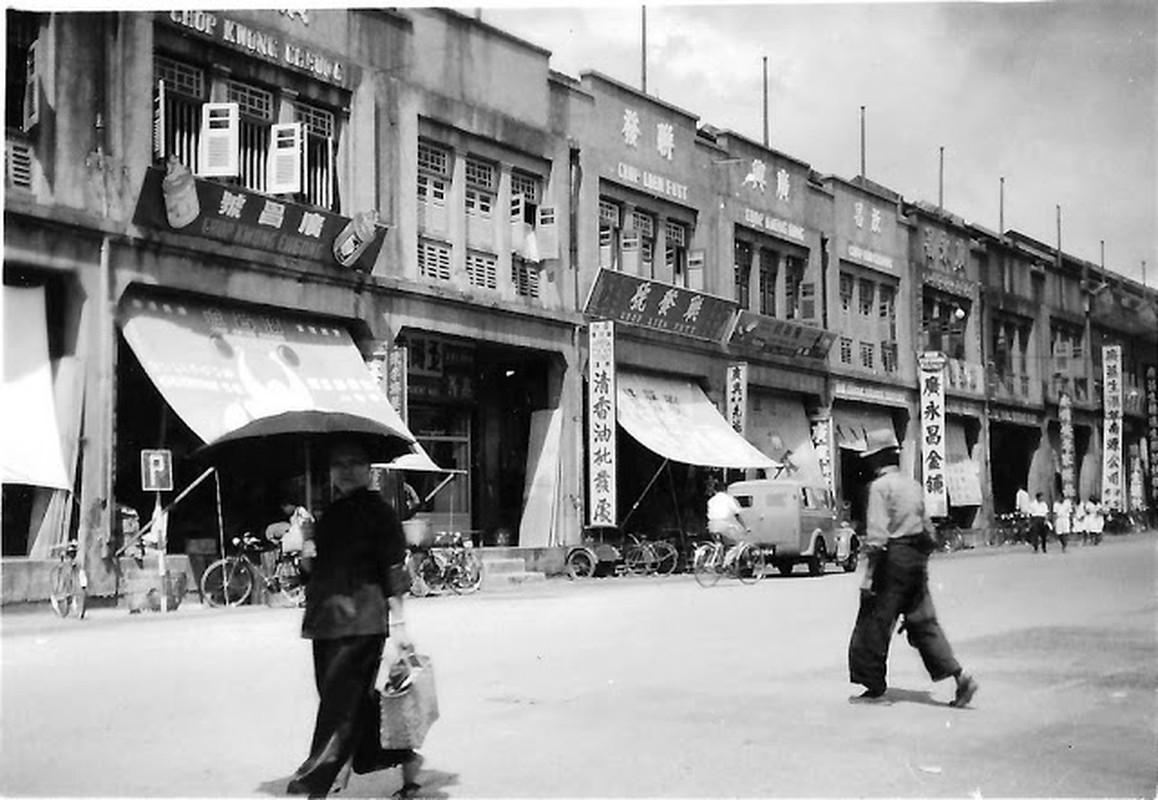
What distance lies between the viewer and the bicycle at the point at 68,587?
1502 cm

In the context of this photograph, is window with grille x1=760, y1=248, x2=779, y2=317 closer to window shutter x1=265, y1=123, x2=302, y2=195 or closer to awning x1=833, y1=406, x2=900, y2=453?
awning x1=833, y1=406, x2=900, y2=453

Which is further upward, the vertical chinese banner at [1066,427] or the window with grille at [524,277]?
the window with grille at [524,277]

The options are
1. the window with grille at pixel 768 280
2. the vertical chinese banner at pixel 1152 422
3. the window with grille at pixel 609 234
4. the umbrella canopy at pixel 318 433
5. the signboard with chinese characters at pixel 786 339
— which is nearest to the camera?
the umbrella canopy at pixel 318 433

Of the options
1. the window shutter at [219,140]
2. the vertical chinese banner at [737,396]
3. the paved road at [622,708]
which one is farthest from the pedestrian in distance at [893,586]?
the vertical chinese banner at [737,396]

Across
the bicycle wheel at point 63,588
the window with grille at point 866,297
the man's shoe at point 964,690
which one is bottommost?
the man's shoe at point 964,690

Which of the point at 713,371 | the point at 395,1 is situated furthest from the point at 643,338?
the point at 395,1

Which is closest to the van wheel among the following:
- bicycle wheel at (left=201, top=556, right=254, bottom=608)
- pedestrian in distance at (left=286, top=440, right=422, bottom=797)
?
bicycle wheel at (left=201, top=556, right=254, bottom=608)

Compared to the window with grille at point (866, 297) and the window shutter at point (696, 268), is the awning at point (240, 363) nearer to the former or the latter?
the window shutter at point (696, 268)

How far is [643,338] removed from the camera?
26594mm

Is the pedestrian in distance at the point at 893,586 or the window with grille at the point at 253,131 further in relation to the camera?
the window with grille at the point at 253,131

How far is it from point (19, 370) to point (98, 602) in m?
3.12

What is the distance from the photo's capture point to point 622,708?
8.76 meters

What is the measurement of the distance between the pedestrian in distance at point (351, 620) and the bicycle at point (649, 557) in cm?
1778

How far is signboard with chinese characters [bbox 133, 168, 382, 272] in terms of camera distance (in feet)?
55.8
